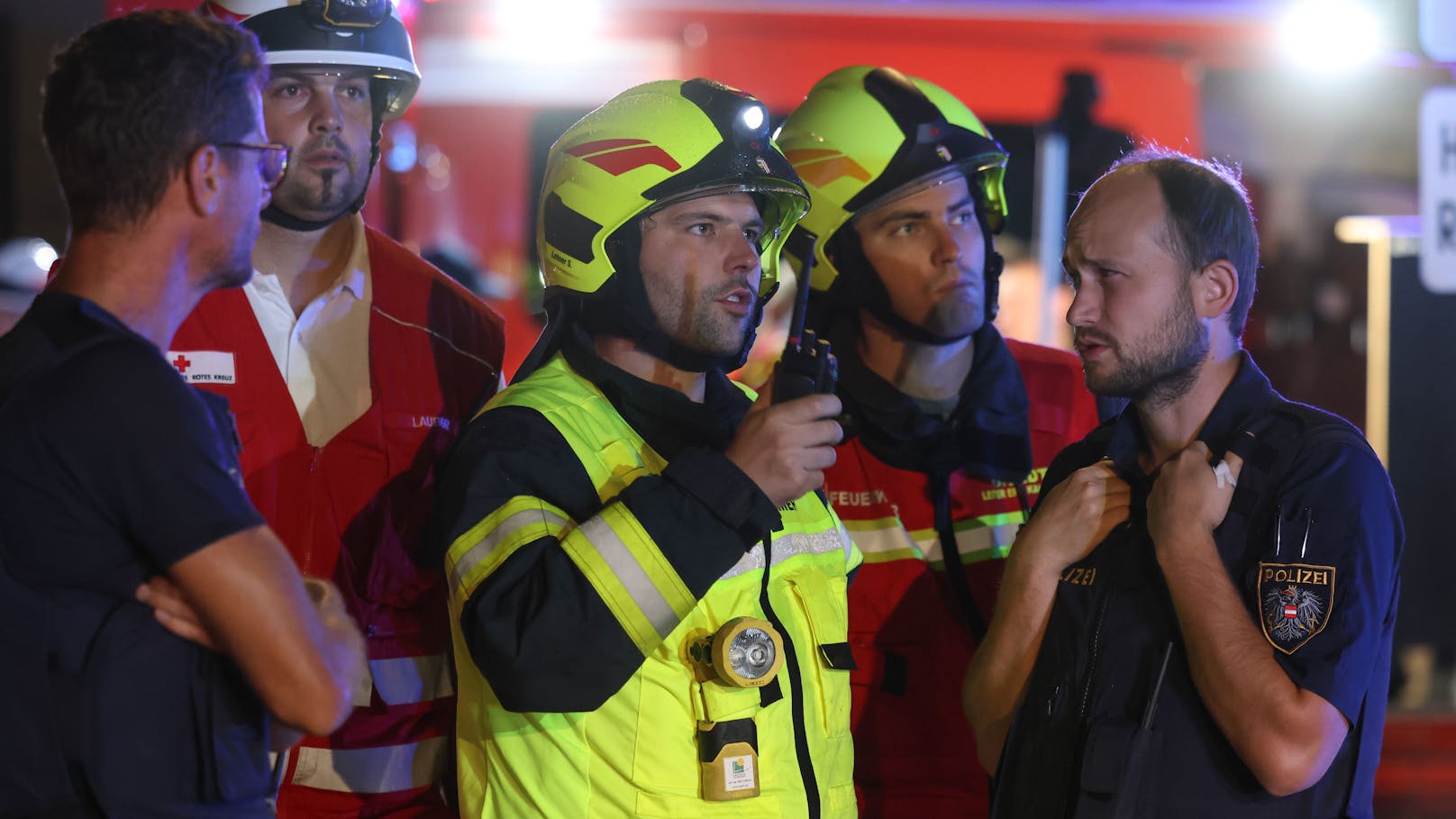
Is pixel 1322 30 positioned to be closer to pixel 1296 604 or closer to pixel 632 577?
pixel 1296 604

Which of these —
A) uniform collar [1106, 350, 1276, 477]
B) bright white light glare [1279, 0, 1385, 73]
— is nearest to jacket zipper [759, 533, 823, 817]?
uniform collar [1106, 350, 1276, 477]

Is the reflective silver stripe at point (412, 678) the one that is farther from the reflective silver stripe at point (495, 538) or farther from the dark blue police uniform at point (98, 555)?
the dark blue police uniform at point (98, 555)

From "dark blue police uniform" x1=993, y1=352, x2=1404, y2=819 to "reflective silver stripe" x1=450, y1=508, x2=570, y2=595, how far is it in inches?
38.2

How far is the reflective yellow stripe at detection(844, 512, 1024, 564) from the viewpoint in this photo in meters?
3.36

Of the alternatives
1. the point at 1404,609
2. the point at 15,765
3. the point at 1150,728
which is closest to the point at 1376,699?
the point at 1150,728

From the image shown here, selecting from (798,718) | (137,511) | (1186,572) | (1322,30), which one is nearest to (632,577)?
(798,718)

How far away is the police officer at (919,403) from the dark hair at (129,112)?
6.23 feet

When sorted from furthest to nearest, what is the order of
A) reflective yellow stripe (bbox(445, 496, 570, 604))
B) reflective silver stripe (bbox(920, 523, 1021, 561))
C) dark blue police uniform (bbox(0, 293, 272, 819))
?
reflective silver stripe (bbox(920, 523, 1021, 561))
reflective yellow stripe (bbox(445, 496, 570, 604))
dark blue police uniform (bbox(0, 293, 272, 819))

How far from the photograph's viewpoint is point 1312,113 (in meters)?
11.6

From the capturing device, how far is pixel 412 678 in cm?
305

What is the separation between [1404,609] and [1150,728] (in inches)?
236

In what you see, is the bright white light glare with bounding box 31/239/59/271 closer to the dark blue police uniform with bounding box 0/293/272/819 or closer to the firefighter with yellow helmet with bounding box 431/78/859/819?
the firefighter with yellow helmet with bounding box 431/78/859/819

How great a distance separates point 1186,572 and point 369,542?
5.50 feet

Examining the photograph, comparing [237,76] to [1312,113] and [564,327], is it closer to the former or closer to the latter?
[564,327]
